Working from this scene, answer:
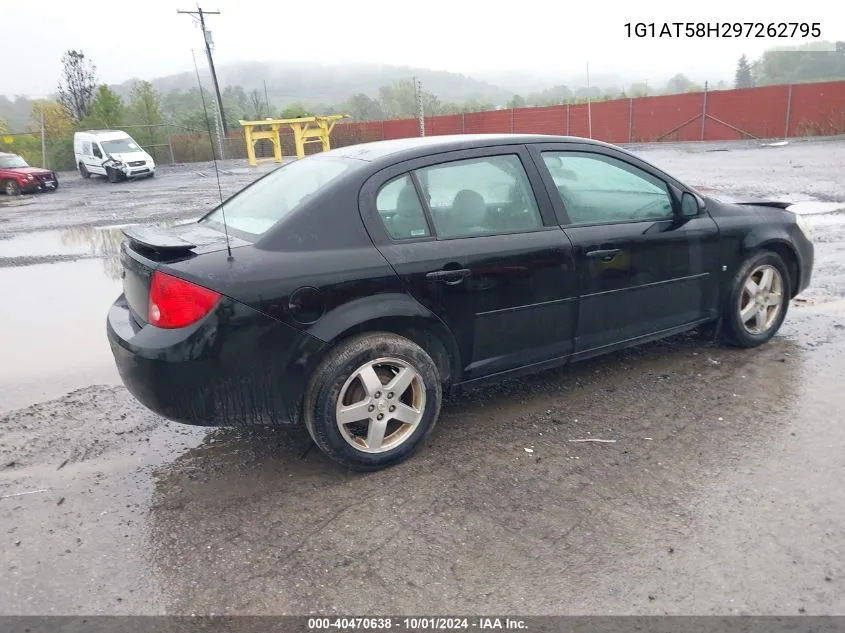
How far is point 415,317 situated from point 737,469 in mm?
1756

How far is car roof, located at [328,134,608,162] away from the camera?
366 centimetres

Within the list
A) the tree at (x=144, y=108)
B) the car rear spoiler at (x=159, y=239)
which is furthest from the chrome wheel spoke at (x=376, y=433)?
the tree at (x=144, y=108)

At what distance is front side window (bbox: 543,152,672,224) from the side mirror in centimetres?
9

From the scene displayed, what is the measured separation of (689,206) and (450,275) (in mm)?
1898

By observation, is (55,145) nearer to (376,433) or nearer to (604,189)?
(604,189)

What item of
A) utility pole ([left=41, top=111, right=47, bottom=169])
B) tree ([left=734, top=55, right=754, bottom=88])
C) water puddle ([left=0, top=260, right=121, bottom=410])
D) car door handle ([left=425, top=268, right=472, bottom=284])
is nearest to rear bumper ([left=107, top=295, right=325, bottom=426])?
car door handle ([left=425, top=268, right=472, bottom=284])

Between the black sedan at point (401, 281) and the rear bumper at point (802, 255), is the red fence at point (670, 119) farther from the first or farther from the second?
the black sedan at point (401, 281)

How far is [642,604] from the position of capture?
2.46 meters

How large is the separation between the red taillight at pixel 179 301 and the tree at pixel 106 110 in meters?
40.3

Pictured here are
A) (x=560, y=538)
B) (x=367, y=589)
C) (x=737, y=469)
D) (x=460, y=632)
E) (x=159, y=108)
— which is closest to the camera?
(x=460, y=632)

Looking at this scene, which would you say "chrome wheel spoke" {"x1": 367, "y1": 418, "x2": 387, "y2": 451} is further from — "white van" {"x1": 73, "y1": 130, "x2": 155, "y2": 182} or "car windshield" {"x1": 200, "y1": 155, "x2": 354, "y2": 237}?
"white van" {"x1": 73, "y1": 130, "x2": 155, "y2": 182}

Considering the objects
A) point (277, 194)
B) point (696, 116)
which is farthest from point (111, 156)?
point (277, 194)

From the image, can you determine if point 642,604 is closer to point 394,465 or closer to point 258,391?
point 394,465

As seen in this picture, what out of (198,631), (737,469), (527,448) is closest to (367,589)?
(198,631)
